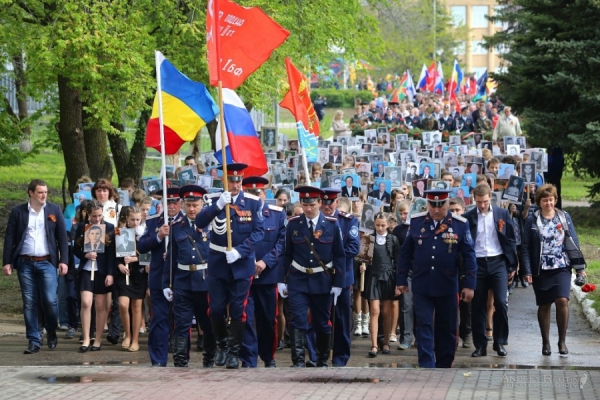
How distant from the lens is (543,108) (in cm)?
2633

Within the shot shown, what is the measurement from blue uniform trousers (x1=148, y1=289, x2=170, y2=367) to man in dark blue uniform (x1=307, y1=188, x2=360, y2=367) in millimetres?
1414

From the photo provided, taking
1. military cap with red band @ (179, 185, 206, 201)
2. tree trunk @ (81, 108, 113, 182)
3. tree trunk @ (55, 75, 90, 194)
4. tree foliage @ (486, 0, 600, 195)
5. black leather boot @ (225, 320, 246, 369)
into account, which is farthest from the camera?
tree foliage @ (486, 0, 600, 195)

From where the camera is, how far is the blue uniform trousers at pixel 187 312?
37.5 ft

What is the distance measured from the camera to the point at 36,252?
520 inches

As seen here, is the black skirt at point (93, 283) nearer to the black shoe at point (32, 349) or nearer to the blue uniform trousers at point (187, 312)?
the black shoe at point (32, 349)

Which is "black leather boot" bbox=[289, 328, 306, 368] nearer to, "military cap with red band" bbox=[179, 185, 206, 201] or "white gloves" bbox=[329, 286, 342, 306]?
"white gloves" bbox=[329, 286, 342, 306]

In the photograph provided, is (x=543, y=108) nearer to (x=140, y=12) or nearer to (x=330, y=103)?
(x=140, y=12)

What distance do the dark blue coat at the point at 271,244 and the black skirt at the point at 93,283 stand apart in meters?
2.48

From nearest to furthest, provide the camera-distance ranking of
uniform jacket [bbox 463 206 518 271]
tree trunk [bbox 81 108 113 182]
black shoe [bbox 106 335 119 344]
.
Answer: uniform jacket [bbox 463 206 518 271], black shoe [bbox 106 335 119 344], tree trunk [bbox 81 108 113 182]

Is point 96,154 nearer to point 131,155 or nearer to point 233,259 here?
point 131,155

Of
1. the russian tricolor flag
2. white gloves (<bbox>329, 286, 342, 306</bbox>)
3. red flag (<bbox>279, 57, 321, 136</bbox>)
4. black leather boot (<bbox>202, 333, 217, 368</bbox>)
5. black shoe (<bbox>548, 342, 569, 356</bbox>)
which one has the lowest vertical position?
black shoe (<bbox>548, 342, 569, 356</bbox>)

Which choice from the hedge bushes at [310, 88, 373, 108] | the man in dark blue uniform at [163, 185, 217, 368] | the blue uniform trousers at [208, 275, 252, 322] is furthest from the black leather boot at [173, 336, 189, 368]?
the hedge bushes at [310, 88, 373, 108]

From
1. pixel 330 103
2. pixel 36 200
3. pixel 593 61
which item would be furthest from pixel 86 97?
pixel 330 103

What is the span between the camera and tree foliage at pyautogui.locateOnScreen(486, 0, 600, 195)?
80.6ft
